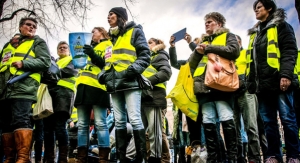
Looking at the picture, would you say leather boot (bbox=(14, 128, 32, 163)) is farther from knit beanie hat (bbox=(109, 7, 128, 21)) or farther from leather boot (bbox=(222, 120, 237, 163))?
leather boot (bbox=(222, 120, 237, 163))

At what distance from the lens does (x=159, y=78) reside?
4871mm

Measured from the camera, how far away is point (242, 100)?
4.95 m

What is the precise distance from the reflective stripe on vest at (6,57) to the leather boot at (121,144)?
1823 millimetres

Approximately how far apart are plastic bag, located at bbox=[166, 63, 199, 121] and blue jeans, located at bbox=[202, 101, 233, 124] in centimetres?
32

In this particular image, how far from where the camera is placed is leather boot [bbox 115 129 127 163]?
3.61 m

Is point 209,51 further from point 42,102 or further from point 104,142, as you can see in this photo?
point 42,102

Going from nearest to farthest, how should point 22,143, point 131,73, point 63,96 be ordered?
point 22,143 < point 131,73 < point 63,96

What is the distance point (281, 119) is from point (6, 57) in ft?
12.3

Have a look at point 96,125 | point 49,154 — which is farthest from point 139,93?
point 49,154

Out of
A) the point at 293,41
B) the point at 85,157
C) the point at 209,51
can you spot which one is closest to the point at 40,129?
the point at 85,157

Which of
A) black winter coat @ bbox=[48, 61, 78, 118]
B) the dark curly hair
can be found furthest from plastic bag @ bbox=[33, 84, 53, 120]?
the dark curly hair

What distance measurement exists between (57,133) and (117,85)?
1565 mm

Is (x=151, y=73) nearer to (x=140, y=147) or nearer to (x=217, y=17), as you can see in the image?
(x=217, y=17)

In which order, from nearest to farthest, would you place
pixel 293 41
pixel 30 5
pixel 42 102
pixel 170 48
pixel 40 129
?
pixel 293 41 < pixel 42 102 < pixel 40 129 < pixel 170 48 < pixel 30 5
